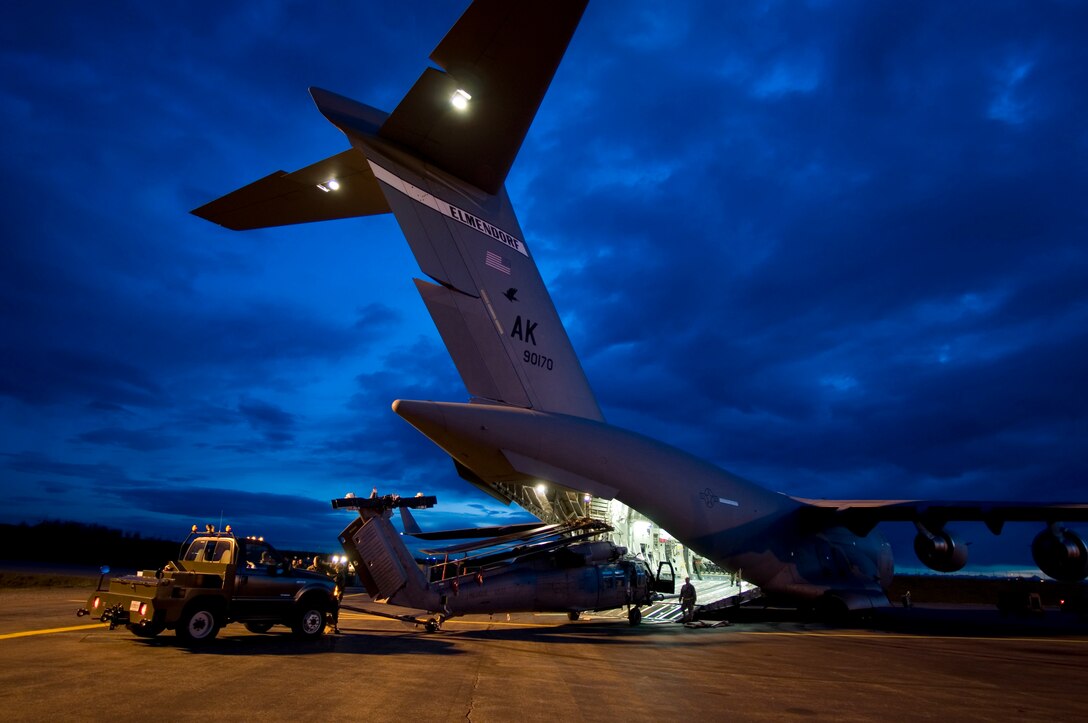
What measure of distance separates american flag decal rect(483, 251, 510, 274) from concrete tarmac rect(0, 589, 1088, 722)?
20.7 feet

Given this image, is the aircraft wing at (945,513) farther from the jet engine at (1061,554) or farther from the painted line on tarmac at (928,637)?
the painted line on tarmac at (928,637)

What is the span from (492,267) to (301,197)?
332 cm

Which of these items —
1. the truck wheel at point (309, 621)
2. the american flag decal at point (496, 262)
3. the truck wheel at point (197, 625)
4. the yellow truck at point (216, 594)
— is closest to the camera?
the yellow truck at point (216, 594)

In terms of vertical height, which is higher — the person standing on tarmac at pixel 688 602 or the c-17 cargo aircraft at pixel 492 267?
the c-17 cargo aircraft at pixel 492 267

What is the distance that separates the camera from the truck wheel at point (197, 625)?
945 cm

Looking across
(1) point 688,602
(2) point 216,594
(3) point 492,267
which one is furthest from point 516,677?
(1) point 688,602

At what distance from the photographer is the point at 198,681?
6.80 m

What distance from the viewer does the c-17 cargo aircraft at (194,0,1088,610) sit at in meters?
8.27

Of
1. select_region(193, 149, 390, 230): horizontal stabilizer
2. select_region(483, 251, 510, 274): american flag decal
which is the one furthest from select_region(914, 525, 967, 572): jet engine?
select_region(193, 149, 390, 230): horizontal stabilizer

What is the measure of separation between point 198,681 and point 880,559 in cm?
2085

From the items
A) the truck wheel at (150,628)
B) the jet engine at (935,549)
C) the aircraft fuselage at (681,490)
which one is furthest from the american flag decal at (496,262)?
the jet engine at (935,549)

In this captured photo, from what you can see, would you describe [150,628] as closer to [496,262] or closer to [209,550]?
[209,550]

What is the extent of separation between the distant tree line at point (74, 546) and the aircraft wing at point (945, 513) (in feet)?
130

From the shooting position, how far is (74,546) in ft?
160
